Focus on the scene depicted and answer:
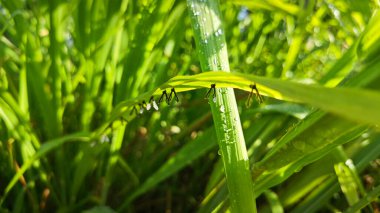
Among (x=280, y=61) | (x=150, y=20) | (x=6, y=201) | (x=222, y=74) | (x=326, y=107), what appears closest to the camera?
(x=326, y=107)

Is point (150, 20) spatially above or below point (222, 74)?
above

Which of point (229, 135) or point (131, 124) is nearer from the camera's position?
point (229, 135)

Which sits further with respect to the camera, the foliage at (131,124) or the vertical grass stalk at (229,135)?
the foliage at (131,124)

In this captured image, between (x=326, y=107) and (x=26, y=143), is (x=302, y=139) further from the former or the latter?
(x=26, y=143)

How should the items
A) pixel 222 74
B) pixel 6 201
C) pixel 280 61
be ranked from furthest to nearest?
pixel 280 61 → pixel 6 201 → pixel 222 74

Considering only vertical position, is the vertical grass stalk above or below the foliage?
below

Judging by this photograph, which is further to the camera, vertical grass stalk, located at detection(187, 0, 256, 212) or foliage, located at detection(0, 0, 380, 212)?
foliage, located at detection(0, 0, 380, 212)

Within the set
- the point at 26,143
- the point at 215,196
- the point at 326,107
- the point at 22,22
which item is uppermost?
the point at 22,22

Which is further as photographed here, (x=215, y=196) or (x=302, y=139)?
(x=215, y=196)

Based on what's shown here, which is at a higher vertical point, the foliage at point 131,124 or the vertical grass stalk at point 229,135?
the foliage at point 131,124

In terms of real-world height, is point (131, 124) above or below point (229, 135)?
above

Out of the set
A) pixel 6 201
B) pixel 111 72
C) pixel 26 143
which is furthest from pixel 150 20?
pixel 6 201
